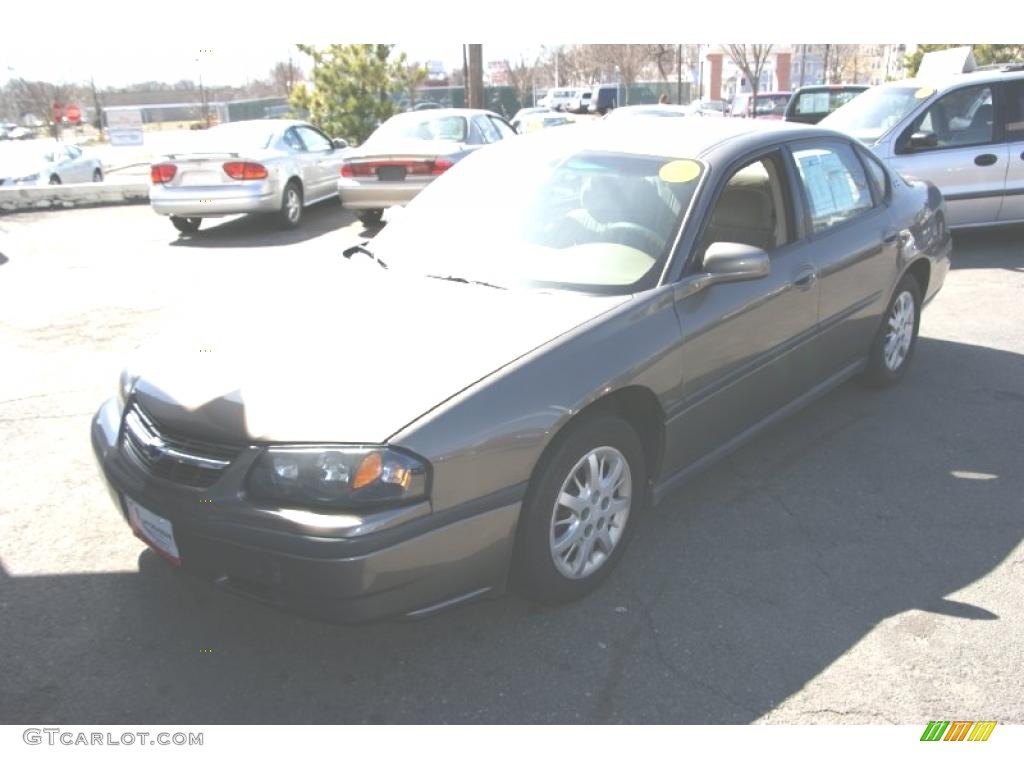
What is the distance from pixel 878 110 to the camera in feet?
30.6

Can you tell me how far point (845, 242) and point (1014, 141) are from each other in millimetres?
5675

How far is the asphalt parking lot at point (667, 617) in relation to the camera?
266 centimetres

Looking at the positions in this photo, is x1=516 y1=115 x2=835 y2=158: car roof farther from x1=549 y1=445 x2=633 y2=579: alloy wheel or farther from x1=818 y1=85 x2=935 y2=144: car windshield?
x1=818 y1=85 x2=935 y2=144: car windshield

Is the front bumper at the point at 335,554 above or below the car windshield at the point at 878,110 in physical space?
below

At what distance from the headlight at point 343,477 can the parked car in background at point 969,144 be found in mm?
7711

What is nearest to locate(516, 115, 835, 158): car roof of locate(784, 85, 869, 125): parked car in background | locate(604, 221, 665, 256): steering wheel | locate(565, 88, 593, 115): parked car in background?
locate(604, 221, 665, 256): steering wheel

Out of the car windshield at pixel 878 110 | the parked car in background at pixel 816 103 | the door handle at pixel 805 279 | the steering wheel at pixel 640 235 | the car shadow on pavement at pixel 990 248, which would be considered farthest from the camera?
the parked car in background at pixel 816 103

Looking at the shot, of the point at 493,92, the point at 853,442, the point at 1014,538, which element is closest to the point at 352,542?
the point at 1014,538

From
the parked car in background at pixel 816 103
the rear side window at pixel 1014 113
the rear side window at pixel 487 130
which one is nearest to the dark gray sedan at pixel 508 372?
the rear side window at pixel 1014 113

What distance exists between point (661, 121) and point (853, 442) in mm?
1899

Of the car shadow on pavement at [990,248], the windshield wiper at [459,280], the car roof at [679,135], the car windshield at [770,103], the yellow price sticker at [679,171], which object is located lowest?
the car shadow on pavement at [990,248]

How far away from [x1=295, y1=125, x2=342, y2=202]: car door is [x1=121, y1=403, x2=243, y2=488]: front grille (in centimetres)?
957

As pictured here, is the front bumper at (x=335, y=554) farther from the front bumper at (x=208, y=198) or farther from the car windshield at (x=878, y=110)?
the front bumper at (x=208, y=198)

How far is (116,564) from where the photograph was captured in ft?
11.2
